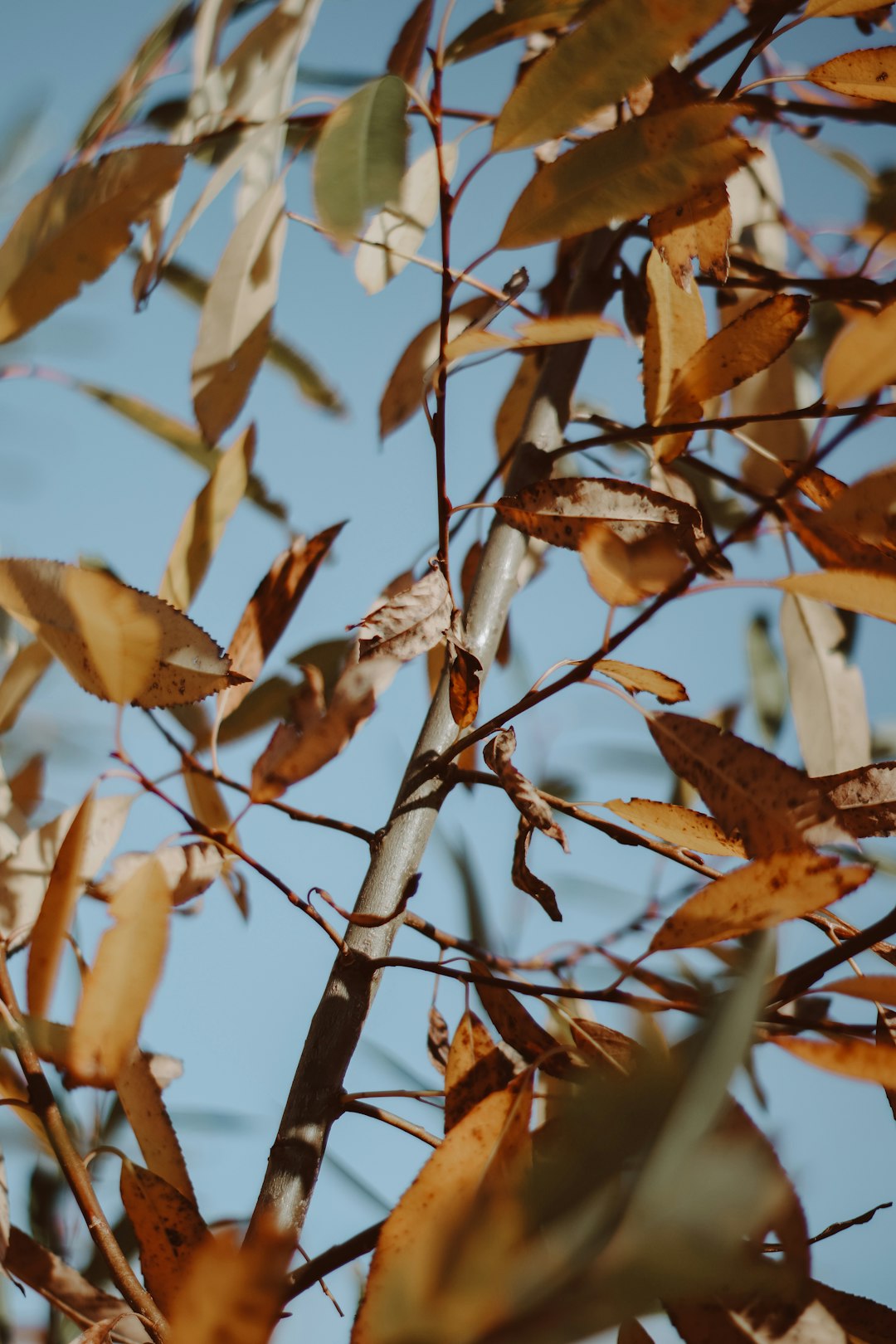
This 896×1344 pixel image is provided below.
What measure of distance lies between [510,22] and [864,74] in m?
0.17

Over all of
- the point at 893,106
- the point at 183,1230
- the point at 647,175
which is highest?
the point at 893,106

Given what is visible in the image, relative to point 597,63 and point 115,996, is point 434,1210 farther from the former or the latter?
point 597,63

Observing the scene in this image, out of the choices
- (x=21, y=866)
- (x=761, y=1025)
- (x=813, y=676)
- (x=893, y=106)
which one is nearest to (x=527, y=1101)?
(x=761, y=1025)

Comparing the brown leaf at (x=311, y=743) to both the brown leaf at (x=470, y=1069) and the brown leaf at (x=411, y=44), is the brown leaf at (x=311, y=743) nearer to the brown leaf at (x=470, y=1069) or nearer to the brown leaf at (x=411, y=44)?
the brown leaf at (x=470, y=1069)

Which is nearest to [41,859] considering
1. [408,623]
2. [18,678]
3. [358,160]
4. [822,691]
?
[18,678]

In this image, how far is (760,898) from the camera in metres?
0.27

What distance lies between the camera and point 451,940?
0.36m

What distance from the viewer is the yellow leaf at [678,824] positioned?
1.12ft

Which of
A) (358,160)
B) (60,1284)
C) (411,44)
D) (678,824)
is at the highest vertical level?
(411,44)

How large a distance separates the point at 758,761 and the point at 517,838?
3.3 inches

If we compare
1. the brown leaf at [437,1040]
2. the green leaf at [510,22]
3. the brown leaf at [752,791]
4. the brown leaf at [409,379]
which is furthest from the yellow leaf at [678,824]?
the green leaf at [510,22]

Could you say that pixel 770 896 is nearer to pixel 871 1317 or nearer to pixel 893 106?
pixel 871 1317

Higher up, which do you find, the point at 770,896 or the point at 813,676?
the point at 813,676

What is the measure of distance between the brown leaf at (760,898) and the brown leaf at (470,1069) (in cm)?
8
